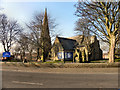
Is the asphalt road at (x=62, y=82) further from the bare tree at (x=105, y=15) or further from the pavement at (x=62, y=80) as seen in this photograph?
the bare tree at (x=105, y=15)

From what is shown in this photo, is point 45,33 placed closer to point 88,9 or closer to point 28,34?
point 28,34

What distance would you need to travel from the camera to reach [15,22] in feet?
131

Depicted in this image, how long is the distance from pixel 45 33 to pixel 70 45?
1974 cm

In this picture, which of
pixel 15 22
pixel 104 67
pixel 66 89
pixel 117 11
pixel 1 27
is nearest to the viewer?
pixel 66 89

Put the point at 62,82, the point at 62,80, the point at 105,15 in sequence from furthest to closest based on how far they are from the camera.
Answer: the point at 105,15 → the point at 62,80 → the point at 62,82

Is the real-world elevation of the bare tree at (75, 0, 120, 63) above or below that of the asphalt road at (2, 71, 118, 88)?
above

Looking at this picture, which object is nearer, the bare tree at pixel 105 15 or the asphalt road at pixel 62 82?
the asphalt road at pixel 62 82

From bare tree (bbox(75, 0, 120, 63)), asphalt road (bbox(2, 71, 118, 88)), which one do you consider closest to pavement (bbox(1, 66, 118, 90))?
asphalt road (bbox(2, 71, 118, 88))

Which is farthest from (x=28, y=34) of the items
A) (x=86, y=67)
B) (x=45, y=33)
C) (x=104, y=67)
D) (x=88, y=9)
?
(x=104, y=67)

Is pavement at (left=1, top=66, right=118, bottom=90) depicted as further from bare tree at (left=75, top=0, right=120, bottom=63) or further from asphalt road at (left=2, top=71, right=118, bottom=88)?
bare tree at (left=75, top=0, right=120, bottom=63)

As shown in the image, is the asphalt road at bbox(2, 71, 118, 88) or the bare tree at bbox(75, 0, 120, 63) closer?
the asphalt road at bbox(2, 71, 118, 88)

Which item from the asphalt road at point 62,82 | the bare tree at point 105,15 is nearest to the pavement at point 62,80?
the asphalt road at point 62,82

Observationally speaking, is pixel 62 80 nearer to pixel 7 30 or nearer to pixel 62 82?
pixel 62 82

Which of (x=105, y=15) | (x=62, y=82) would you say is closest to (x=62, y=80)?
(x=62, y=82)
